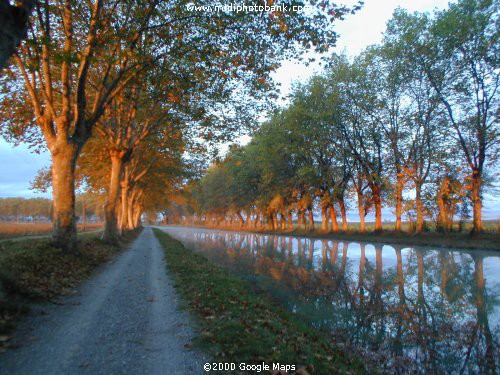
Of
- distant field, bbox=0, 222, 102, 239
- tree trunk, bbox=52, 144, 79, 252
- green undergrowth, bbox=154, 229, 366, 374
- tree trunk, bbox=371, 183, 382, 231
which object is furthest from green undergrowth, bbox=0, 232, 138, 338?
tree trunk, bbox=371, 183, 382, 231

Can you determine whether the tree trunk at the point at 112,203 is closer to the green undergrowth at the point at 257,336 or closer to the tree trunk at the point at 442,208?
the green undergrowth at the point at 257,336

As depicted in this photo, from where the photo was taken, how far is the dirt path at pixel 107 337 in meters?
4.39

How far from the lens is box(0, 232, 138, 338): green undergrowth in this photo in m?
6.32

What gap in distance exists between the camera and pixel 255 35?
12.1 metres

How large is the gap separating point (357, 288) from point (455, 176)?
21.3 metres

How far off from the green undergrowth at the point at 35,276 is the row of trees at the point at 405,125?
13041 mm

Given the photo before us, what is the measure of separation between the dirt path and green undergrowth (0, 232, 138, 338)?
1.18ft

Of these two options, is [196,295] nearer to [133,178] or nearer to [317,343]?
[317,343]

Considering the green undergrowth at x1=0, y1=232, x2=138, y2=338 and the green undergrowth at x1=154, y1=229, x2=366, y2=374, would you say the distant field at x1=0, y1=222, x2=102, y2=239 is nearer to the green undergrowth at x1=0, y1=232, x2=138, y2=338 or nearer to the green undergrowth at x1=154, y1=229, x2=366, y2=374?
the green undergrowth at x1=0, y1=232, x2=138, y2=338

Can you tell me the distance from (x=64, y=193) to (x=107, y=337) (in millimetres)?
8452

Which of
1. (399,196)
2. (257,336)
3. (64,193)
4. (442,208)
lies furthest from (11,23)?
(442,208)

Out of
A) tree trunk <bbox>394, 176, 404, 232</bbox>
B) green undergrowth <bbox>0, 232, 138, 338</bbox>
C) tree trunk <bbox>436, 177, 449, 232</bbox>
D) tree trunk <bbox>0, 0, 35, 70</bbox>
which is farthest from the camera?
tree trunk <bbox>394, 176, 404, 232</bbox>

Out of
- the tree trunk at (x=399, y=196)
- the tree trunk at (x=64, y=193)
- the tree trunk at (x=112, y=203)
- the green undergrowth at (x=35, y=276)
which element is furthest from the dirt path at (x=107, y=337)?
the tree trunk at (x=399, y=196)

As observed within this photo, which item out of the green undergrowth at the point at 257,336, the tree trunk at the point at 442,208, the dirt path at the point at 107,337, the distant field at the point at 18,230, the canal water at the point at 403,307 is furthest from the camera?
the distant field at the point at 18,230
